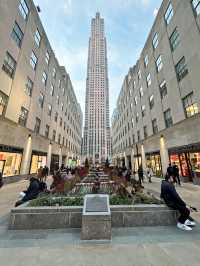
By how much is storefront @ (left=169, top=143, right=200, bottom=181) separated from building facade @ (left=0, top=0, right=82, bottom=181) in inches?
719

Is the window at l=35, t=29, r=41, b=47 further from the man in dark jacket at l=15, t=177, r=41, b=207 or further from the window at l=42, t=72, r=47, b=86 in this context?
the man in dark jacket at l=15, t=177, r=41, b=207

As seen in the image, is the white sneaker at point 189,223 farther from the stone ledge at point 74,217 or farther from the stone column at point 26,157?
the stone column at point 26,157

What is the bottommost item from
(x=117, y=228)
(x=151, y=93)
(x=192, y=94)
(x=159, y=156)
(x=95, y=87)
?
(x=117, y=228)

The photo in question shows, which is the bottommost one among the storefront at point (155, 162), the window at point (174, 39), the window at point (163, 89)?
the storefront at point (155, 162)

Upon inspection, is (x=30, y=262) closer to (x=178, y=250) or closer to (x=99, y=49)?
(x=178, y=250)

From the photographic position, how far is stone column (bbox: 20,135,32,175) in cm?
1705

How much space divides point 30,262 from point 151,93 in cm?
2349

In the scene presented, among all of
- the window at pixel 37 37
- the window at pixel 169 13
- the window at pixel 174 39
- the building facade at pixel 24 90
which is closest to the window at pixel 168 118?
the window at pixel 174 39

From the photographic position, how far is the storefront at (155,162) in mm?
19266

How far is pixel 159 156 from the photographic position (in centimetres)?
1923

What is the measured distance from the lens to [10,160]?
14.8m

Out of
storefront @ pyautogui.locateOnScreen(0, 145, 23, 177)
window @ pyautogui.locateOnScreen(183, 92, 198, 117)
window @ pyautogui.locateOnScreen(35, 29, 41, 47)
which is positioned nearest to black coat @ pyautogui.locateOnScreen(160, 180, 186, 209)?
window @ pyautogui.locateOnScreen(183, 92, 198, 117)

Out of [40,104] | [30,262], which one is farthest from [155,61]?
[30,262]

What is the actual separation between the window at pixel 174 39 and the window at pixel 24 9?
1818 centimetres
